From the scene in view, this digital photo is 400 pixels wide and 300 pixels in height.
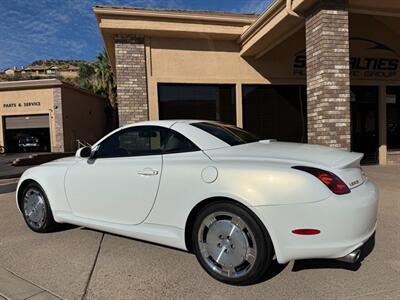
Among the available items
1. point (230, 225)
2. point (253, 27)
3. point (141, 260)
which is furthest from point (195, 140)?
point (253, 27)

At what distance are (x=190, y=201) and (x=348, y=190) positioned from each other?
1.41m

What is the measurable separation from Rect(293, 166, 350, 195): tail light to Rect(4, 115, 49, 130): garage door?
2785cm

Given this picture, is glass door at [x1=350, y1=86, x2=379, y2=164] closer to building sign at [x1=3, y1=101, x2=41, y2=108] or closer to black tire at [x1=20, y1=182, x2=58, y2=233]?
black tire at [x1=20, y1=182, x2=58, y2=233]

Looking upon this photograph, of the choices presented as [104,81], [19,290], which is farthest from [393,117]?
[104,81]

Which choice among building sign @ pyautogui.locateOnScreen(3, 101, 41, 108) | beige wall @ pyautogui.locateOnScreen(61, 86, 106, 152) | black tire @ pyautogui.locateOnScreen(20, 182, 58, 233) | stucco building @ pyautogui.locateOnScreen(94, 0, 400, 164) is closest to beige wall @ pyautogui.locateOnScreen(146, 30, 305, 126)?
stucco building @ pyautogui.locateOnScreen(94, 0, 400, 164)

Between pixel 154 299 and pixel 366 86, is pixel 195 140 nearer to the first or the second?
pixel 154 299

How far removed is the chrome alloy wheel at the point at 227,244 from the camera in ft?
11.1

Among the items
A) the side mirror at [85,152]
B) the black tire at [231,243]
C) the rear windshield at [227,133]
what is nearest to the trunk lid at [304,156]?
the rear windshield at [227,133]

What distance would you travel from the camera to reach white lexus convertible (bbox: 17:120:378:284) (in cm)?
318

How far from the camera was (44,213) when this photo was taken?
515cm

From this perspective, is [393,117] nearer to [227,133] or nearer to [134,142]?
[227,133]

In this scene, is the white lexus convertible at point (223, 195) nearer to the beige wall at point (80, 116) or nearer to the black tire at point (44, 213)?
the black tire at point (44, 213)

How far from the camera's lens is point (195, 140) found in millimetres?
3938

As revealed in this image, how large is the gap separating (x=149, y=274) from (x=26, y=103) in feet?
91.8
